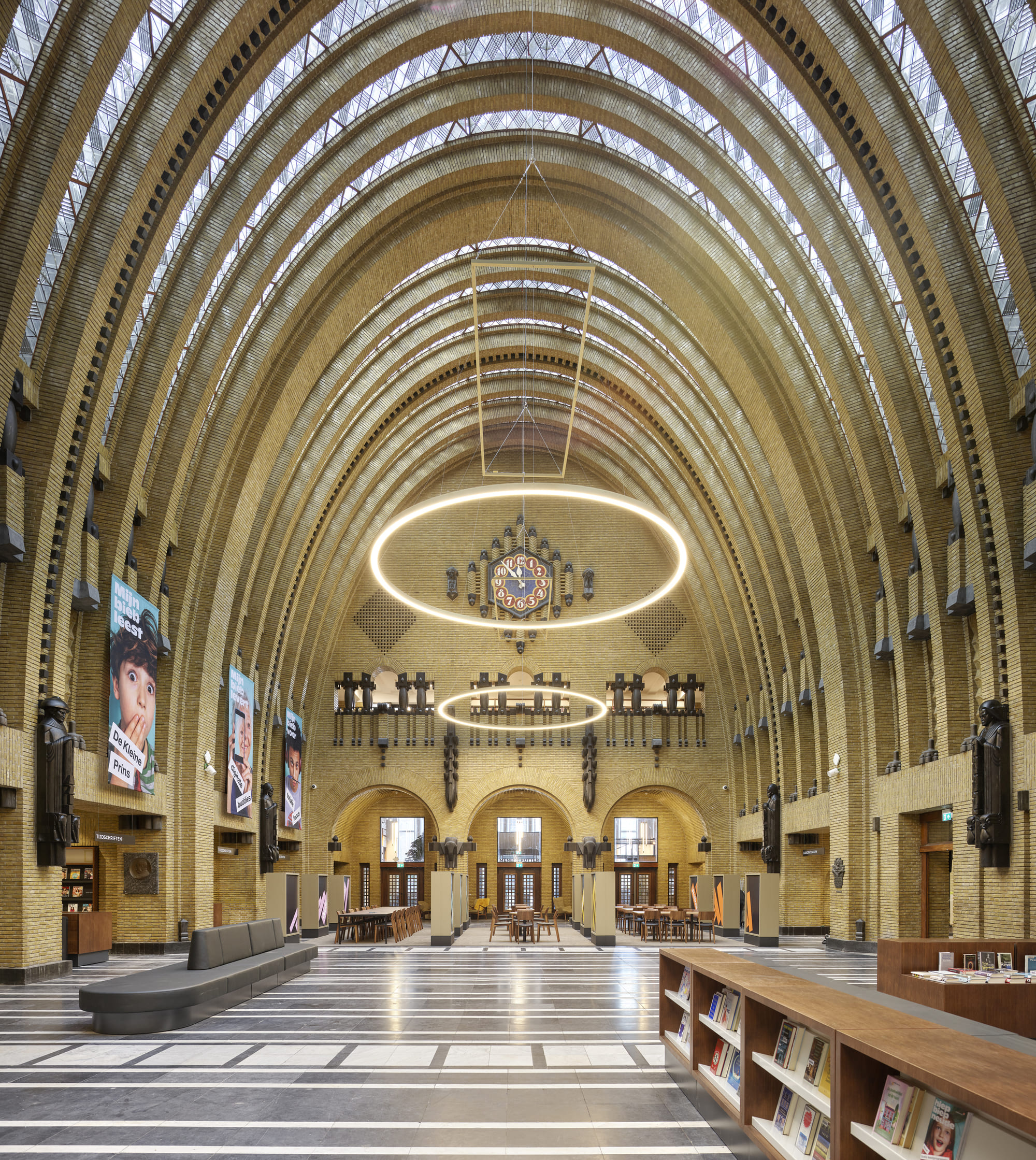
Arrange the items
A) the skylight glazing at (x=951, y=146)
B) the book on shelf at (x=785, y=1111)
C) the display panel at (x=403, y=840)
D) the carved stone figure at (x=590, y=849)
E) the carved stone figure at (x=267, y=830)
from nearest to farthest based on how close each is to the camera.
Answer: the book on shelf at (x=785, y=1111), the skylight glazing at (x=951, y=146), the carved stone figure at (x=267, y=830), the carved stone figure at (x=590, y=849), the display panel at (x=403, y=840)

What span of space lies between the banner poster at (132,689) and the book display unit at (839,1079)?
1552 centimetres

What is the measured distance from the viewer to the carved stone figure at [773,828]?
33156 millimetres

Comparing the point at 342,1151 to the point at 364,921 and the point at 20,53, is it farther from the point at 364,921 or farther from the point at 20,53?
the point at 364,921

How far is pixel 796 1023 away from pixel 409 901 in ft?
133

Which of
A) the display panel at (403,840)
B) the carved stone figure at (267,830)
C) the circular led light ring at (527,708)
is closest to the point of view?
the carved stone figure at (267,830)

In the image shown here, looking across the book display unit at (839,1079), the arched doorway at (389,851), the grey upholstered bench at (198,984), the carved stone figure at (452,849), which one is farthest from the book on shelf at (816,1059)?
the arched doorway at (389,851)

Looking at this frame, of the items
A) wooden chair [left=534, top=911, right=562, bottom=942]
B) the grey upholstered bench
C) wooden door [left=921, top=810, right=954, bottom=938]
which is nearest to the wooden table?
wooden chair [left=534, top=911, right=562, bottom=942]

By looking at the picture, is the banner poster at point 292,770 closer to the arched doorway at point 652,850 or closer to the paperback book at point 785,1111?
the arched doorway at point 652,850

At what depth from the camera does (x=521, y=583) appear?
141 ft

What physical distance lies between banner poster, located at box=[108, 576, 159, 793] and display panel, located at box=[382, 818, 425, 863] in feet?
75.2

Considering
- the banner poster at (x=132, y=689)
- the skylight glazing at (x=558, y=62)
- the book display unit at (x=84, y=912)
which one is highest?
the skylight glazing at (x=558, y=62)

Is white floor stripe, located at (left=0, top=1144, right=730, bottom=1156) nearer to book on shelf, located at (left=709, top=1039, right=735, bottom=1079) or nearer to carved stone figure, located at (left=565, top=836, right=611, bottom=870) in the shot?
book on shelf, located at (left=709, top=1039, right=735, bottom=1079)

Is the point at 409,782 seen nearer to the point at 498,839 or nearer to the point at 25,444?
the point at 498,839

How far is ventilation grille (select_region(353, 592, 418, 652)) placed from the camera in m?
42.7
